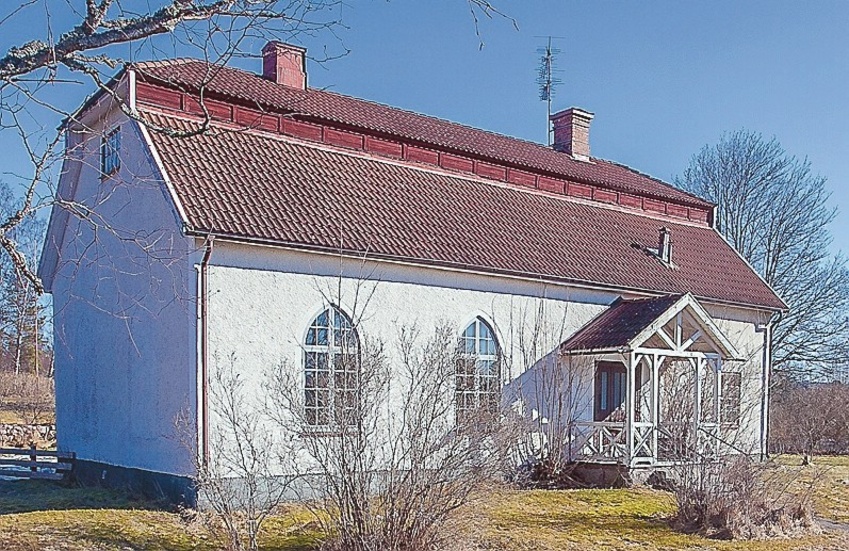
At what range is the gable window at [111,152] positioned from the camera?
14172 mm

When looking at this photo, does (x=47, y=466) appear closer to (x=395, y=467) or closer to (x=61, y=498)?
(x=61, y=498)

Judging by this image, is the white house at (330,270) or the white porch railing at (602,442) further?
the white porch railing at (602,442)

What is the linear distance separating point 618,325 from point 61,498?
10379mm

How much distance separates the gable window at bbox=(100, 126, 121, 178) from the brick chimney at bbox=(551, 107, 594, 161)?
13.2 metres

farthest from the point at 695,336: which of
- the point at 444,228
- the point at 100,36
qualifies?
the point at 100,36

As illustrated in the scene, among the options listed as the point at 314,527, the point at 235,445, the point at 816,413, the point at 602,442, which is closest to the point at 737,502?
the point at 602,442

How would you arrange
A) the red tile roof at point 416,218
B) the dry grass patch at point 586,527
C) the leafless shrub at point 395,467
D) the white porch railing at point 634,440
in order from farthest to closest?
the white porch railing at point 634,440, the red tile roof at point 416,218, the dry grass patch at point 586,527, the leafless shrub at point 395,467

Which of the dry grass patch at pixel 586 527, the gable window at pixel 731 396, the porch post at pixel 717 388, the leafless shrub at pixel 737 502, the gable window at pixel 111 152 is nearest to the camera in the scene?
the dry grass patch at pixel 586 527

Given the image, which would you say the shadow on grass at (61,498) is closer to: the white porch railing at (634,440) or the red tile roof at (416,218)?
the red tile roof at (416,218)

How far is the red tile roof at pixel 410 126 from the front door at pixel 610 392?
4899mm

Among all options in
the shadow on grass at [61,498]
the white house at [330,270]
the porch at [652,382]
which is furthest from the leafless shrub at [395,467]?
the porch at [652,382]

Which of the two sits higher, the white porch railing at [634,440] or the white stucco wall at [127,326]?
the white stucco wall at [127,326]

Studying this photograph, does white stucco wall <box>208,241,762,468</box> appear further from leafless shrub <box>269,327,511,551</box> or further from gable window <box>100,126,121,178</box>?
gable window <box>100,126,121,178</box>

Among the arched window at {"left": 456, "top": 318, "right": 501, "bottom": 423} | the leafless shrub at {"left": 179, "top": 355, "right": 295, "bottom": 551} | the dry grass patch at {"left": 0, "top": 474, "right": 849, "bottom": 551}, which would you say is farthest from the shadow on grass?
the arched window at {"left": 456, "top": 318, "right": 501, "bottom": 423}
